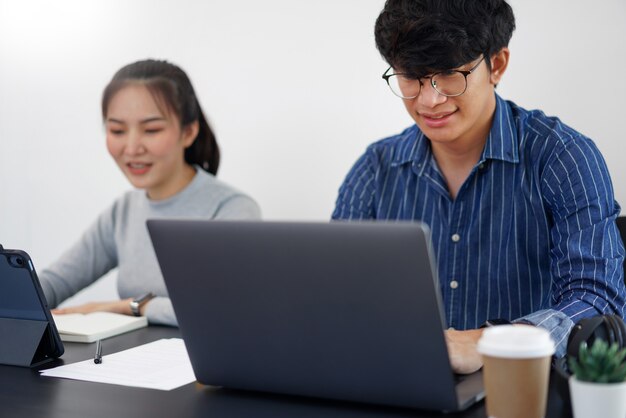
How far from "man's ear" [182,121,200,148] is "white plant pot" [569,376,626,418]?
172cm

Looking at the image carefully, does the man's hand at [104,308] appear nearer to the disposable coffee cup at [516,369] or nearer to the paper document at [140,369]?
the paper document at [140,369]

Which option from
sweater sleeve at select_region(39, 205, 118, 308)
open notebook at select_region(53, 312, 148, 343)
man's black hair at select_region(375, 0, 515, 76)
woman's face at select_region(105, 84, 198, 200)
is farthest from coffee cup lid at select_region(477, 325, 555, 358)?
sweater sleeve at select_region(39, 205, 118, 308)

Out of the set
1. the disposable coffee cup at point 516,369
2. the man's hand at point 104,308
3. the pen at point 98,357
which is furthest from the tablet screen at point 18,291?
the disposable coffee cup at point 516,369

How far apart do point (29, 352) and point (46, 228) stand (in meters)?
1.86

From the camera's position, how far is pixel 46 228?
3.16 m

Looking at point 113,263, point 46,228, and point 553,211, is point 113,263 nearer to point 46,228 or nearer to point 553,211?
point 46,228

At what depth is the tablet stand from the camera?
4.57 ft

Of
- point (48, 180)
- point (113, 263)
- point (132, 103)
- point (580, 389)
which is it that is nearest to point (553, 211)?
point (580, 389)

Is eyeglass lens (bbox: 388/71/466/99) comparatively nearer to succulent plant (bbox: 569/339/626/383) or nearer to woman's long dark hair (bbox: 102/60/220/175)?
succulent plant (bbox: 569/339/626/383)

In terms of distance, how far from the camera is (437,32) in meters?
1.48

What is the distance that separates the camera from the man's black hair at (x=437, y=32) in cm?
148

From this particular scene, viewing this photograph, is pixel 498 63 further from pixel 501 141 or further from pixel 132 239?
pixel 132 239

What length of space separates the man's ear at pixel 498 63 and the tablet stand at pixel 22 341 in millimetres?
991

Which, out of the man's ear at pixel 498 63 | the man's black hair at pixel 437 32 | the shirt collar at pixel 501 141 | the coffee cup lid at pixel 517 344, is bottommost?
the coffee cup lid at pixel 517 344
